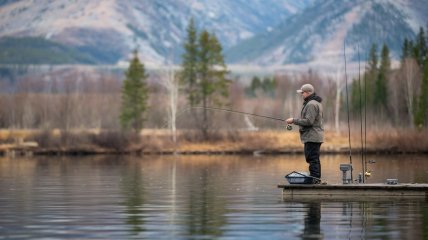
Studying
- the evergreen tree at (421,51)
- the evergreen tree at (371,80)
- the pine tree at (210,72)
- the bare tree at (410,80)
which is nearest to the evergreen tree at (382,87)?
the evergreen tree at (371,80)

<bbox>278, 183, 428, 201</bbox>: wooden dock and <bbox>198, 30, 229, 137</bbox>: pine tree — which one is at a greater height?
<bbox>198, 30, 229, 137</bbox>: pine tree

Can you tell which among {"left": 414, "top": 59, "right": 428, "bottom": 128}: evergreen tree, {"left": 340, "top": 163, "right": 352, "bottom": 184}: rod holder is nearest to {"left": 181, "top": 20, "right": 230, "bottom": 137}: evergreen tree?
{"left": 414, "top": 59, "right": 428, "bottom": 128}: evergreen tree

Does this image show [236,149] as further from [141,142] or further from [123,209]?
[123,209]

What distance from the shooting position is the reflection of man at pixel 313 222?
18980 mm

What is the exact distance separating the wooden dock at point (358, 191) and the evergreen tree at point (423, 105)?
6028cm

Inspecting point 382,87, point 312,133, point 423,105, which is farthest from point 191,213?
point 382,87

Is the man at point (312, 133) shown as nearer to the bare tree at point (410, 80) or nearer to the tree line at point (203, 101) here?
the tree line at point (203, 101)

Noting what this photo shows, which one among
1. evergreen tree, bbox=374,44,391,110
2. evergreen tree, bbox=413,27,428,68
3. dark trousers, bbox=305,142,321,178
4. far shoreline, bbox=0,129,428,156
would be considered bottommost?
dark trousers, bbox=305,142,321,178

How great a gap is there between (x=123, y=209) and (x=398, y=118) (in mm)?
73695

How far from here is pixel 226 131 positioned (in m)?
84.6

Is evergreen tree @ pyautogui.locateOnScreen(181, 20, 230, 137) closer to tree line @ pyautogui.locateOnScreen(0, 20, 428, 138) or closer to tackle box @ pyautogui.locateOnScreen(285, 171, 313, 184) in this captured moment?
tree line @ pyautogui.locateOnScreen(0, 20, 428, 138)

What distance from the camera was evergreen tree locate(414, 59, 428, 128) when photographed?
87.0 m

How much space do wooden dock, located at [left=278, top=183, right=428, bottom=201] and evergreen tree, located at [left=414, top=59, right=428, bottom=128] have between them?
6028 cm

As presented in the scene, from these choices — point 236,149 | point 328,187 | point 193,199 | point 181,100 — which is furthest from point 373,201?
point 181,100
